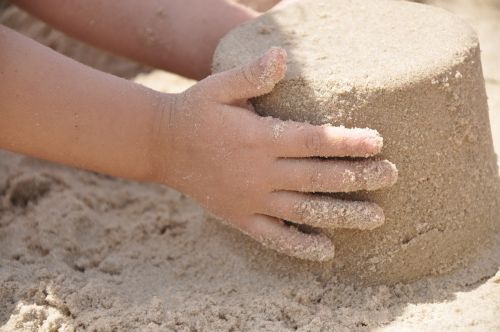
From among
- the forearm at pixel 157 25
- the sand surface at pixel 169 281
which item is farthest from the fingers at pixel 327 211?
the forearm at pixel 157 25

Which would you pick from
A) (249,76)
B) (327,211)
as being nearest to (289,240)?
(327,211)

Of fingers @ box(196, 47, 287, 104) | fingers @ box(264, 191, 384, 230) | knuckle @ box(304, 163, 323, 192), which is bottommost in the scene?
fingers @ box(264, 191, 384, 230)

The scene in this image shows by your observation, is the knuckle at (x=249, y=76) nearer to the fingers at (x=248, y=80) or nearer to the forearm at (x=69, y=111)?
the fingers at (x=248, y=80)

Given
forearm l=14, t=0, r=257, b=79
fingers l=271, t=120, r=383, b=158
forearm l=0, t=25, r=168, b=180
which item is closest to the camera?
fingers l=271, t=120, r=383, b=158

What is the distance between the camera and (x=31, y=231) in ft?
5.13

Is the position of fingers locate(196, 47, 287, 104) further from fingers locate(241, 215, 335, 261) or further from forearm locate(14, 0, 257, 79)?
forearm locate(14, 0, 257, 79)

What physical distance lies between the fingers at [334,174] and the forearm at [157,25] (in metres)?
0.53

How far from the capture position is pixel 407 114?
121 centimetres

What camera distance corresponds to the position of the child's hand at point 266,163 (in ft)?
3.92

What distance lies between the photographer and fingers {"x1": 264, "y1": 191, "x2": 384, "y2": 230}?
1.21 metres

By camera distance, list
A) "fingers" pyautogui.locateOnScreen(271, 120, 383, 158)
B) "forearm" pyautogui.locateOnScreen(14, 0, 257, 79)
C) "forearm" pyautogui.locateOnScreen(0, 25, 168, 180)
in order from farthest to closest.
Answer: "forearm" pyautogui.locateOnScreen(14, 0, 257, 79), "forearm" pyautogui.locateOnScreen(0, 25, 168, 180), "fingers" pyautogui.locateOnScreen(271, 120, 383, 158)

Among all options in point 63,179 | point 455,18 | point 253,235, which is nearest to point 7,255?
point 63,179

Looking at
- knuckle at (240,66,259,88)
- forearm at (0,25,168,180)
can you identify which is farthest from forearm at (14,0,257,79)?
knuckle at (240,66,259,88)

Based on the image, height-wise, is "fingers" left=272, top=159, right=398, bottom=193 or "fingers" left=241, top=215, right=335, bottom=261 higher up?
"fingers" left=272, top=159, right=398, bottom=193
